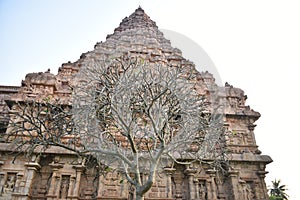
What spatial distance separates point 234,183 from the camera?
11.4 meters

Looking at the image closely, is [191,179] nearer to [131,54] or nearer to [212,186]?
[212,186]

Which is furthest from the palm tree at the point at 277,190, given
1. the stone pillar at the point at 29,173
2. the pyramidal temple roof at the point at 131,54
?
the stone pillar at the point at 29,173

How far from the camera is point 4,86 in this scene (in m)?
17.1

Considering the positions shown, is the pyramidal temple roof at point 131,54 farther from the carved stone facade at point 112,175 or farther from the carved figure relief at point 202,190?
the carved figure relief at point 202,190

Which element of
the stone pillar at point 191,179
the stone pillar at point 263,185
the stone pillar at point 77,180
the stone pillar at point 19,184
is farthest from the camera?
the stone pillar at point 263,185

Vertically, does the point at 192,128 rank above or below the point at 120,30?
below

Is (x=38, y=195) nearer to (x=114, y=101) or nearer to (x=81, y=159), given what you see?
(x=81, y=159)

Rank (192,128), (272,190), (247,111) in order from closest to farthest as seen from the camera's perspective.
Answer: (192,128)
(247,111)
(272,190)

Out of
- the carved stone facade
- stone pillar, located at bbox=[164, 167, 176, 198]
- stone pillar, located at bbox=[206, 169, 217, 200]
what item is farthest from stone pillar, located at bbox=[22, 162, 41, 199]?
stone pillar, located at bbox=[206, 169, 217, 200]

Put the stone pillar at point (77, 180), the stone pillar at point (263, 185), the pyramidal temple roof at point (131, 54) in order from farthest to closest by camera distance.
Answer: the pyramidal temple roof at point (131, 54) < the stone pillar at point (263, 185) < the stone pillar at point (77, 180)

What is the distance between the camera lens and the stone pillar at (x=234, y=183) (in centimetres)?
1110

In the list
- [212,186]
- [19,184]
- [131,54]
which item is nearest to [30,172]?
[19,184]

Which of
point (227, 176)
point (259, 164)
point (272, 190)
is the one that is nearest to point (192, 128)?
point (227, 176)

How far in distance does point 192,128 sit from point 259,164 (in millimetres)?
5385
